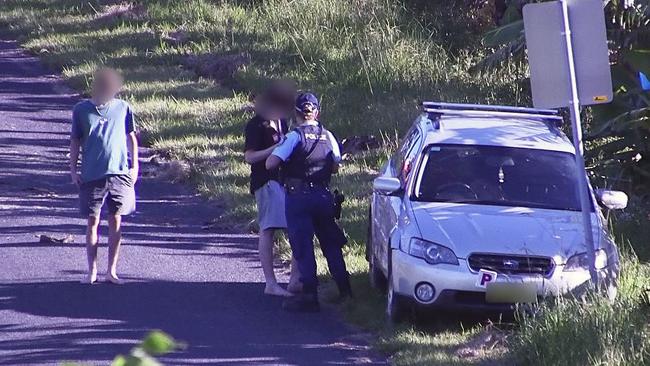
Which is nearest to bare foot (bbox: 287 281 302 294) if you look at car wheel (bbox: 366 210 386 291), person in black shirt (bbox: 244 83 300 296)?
person in black shirt (bbox: 244 83 300 296)

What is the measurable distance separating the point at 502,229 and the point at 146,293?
308cm

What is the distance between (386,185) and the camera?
30.1 feet

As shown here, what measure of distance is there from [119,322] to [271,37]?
549 inches

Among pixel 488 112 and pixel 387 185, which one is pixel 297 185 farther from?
pixel 488 112

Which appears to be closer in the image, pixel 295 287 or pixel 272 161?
pixel 272 161

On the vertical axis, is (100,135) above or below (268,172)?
above

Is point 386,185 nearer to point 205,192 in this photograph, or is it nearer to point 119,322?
point 119,322

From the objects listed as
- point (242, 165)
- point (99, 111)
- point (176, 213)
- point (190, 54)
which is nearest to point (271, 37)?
point (190, 54)

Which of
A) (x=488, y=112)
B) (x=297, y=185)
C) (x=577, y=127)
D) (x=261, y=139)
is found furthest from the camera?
(x=488, y=112)

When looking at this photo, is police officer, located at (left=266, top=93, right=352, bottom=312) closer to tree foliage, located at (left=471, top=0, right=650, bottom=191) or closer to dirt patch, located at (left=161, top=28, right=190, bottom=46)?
tree foliage, located at (left=471, top=0, right=650, bottom=191)

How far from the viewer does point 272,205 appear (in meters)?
10.1

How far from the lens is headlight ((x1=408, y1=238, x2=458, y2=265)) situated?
343 inches

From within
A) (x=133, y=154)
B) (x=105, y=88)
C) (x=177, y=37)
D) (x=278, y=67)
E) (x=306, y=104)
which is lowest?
(x=133, y=154)

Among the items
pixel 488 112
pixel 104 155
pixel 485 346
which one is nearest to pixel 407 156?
pixel 488 112
